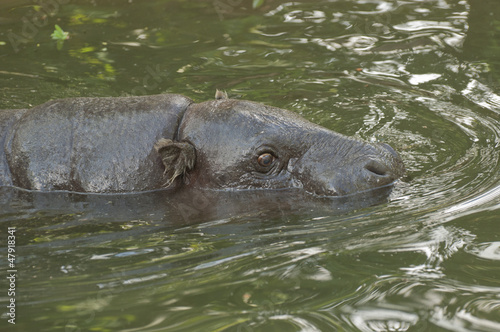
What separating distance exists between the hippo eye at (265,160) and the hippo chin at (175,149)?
11mm

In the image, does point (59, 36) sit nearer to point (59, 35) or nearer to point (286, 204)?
point (59, 35)

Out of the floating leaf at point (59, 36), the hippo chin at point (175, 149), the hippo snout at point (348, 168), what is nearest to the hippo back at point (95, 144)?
the hippo chin at point (175, 149)

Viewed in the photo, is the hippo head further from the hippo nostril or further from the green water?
the green water

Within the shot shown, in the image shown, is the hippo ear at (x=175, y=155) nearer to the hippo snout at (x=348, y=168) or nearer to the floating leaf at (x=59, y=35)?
the hippo snout at (x=348, y=168)

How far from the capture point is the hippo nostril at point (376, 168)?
24.5 ft

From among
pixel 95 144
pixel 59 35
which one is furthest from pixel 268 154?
pixel 59 35

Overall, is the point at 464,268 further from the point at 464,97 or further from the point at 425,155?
the point at 464,97

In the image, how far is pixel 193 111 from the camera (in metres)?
8.10

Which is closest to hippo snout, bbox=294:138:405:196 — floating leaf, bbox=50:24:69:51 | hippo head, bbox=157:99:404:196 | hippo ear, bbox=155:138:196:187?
hippo head, bbox=157:99:404:196

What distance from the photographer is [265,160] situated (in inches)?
306

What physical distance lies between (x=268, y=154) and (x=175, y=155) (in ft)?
3.32

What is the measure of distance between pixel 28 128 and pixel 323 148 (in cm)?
336

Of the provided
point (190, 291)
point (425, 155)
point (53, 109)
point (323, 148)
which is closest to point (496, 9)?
point (425, 155)

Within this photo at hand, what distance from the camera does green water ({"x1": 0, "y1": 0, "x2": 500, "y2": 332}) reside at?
17.4 ft
